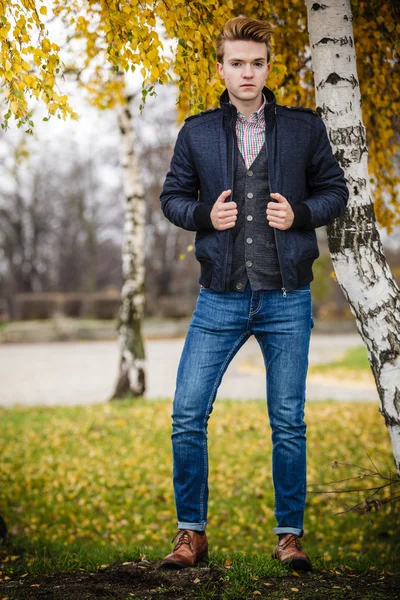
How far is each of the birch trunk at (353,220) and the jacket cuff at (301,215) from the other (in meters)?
0.32

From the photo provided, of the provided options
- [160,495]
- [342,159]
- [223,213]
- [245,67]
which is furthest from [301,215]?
[160,495]

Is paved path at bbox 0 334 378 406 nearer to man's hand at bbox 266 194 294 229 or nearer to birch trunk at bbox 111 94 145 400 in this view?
birch trunk at bbox 111 94 145 400

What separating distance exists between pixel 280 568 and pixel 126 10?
2.78m

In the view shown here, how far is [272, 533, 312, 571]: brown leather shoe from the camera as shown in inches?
117

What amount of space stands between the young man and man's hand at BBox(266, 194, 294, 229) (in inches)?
1.7

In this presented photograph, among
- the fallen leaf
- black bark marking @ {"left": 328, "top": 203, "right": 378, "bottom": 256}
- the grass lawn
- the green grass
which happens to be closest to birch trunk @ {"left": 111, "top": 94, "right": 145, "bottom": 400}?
the grass lawn

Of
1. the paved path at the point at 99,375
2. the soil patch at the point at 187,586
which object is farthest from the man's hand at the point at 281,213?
the paved path at the point at 99,375

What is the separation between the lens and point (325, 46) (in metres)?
3.12

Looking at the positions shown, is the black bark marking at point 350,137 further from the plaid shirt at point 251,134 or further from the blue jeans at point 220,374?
the blue jeans at point 220,374

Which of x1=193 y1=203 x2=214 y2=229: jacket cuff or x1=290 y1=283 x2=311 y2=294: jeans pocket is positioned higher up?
x1=193 y1=203 x2=214 y2=229: jacket cuff

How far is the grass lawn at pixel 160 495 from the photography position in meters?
3.60

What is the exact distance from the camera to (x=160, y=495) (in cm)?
571

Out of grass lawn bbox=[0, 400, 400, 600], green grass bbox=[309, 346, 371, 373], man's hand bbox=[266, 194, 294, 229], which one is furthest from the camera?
green grass bbox=[309, 346, 371, 373]

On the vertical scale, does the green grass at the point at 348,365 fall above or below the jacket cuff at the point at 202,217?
below
